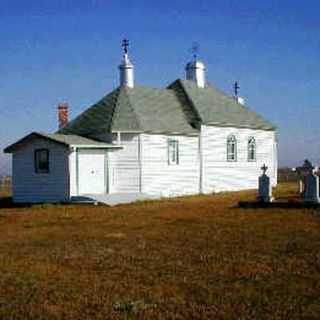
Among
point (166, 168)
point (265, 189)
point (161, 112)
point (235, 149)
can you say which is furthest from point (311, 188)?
point (235, 149)

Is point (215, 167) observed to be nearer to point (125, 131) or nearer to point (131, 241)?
point (125, 131)

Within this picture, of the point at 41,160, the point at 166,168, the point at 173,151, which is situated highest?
the point at 173,151

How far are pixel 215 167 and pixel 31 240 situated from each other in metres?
22.1

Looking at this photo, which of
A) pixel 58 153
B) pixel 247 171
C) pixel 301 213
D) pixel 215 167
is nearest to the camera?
pixel 301 213

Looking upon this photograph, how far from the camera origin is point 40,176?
32.1 m

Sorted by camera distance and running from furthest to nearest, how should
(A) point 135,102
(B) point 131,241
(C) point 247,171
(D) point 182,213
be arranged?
(C) point 247,171, (A) point 135,102, (D) point 182,213, (B) point 131,241

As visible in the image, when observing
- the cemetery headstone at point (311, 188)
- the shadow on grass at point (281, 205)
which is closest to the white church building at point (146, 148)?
the shadow on grass at point (281, 205)

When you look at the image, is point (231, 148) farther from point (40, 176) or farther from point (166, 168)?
point (40, 176)

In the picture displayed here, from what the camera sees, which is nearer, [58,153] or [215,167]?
[58,153]

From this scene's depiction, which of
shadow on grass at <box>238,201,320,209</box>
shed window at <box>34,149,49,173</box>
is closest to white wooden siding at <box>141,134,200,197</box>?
shed window at <box>34,149,49,173</box>

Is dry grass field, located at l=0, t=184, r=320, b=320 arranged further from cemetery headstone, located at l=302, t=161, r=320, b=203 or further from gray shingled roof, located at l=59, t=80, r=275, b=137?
gray shingled roof, located at l=59, t=80, r=275, b=137

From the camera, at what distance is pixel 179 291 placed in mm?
10039

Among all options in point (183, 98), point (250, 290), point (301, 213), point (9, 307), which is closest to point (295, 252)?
point (250, 290)

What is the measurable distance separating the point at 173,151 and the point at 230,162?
207 inches
